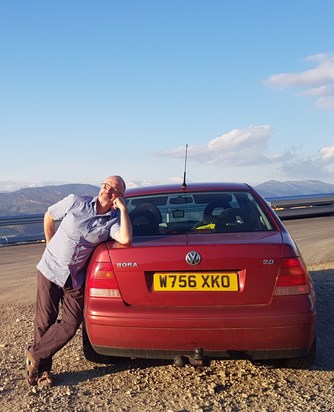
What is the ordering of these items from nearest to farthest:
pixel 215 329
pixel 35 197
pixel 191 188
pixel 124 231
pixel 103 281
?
pixel 215 329 → pixel 103 281 → pixel 124 231 → pixel 191 188 → pixel 35 197

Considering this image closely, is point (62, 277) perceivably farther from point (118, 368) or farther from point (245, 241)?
point (245, 241)

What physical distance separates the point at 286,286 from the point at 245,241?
1.37 feet

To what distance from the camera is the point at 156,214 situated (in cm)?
460

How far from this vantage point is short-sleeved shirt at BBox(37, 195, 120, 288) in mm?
3936

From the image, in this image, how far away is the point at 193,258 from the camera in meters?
3.61

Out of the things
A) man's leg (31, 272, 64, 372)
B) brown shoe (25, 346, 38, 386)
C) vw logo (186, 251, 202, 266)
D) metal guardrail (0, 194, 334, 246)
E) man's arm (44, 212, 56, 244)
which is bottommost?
metal guardrail (0, 194, 334, 246)

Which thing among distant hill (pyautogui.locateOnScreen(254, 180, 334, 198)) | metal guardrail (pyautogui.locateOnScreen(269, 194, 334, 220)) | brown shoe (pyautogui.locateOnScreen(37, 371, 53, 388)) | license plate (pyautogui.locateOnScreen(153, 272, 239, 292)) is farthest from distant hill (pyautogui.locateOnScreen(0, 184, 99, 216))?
license plate (pyautogui.locateOnScreen(153, 272, 239, 292))

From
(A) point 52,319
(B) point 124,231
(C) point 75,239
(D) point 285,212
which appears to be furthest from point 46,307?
(D) point 285,212

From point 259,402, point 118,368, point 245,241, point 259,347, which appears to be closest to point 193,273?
point 245,241

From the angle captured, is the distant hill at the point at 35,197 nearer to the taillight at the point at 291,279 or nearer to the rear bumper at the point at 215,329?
the rear bumper at the point at 215,329

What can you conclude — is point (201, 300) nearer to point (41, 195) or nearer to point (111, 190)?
point (111, 190)

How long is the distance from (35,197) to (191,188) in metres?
19.8

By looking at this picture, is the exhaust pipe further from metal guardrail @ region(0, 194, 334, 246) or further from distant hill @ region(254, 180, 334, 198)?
distant hill @ region(254, 180, 334, 198)

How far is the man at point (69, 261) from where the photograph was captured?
3934 millimetres
